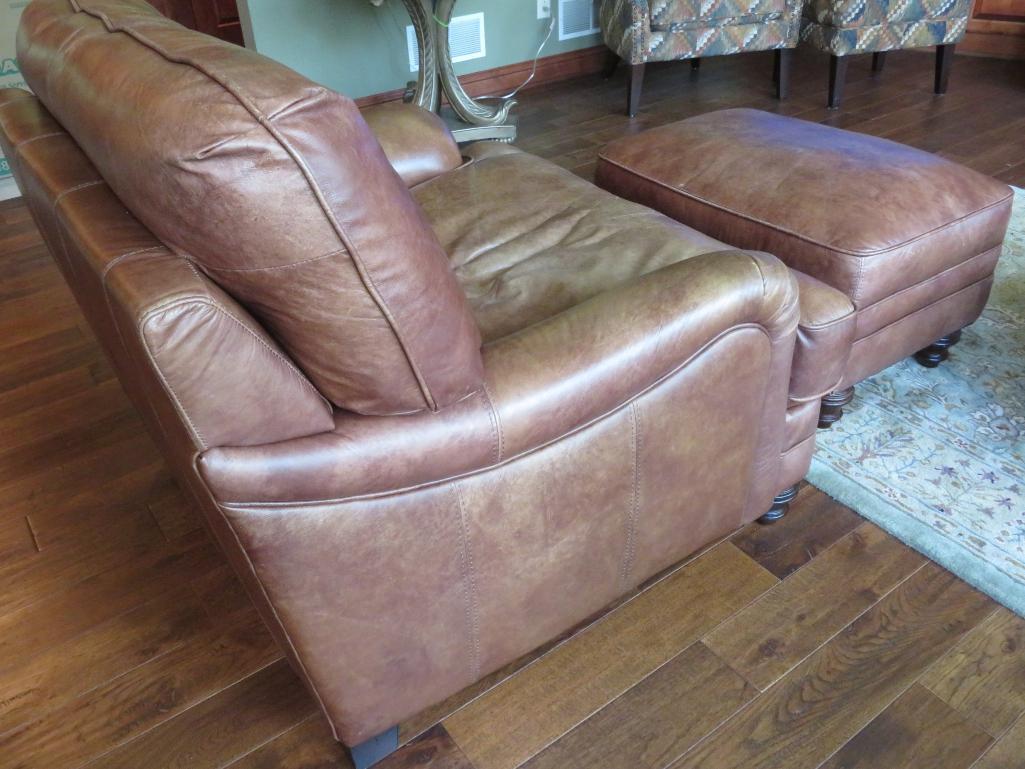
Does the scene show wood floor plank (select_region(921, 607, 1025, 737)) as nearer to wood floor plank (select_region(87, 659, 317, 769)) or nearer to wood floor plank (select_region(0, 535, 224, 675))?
wood floor plank (select_region(87, 659, 317, 769))

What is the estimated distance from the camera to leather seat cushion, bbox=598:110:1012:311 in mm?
1513

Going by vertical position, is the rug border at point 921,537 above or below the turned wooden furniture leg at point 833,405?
below

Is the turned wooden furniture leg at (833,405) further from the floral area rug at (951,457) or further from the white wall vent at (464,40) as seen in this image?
the white wall vent at (464,40)

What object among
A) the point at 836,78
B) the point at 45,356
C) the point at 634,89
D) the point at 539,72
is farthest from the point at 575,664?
the point at 539,72

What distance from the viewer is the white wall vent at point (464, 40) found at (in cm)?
347

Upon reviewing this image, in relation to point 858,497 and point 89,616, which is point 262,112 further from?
point 858,497

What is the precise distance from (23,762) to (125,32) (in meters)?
1.02

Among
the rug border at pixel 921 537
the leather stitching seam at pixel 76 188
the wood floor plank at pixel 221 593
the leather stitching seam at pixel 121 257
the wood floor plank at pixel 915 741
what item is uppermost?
the leather stitching seam at pixel 76 188

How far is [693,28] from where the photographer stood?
3.24 m

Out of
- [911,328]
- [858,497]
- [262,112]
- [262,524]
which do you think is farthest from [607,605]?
[262,112]

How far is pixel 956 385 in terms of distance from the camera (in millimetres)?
1846

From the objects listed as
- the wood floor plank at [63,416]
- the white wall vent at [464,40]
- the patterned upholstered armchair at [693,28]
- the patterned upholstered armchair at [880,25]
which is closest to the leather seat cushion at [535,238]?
the wood floor plank at [63,416]

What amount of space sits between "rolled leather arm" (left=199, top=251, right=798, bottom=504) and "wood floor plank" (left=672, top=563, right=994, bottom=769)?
1.65ft

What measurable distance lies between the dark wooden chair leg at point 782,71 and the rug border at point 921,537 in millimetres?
2384
